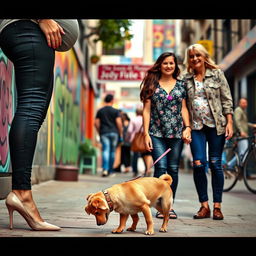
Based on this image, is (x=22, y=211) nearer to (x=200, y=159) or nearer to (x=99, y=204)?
(x=99, y=204)

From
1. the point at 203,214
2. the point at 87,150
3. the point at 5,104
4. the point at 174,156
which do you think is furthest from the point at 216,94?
the point at 87,150

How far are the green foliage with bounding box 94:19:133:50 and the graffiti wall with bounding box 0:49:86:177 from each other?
1192mm

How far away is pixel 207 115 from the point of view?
16.9 feet

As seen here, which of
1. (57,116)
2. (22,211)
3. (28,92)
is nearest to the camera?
(22,211)

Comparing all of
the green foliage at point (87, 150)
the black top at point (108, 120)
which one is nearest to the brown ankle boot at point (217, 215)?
the black top at point (108, 120)

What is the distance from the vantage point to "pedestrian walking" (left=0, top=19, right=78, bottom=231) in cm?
353

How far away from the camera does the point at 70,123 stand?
537 inches

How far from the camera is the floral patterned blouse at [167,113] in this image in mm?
5125

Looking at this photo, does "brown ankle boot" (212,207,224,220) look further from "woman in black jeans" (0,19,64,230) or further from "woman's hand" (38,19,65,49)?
"woman's hand" (38,19,65,49)
